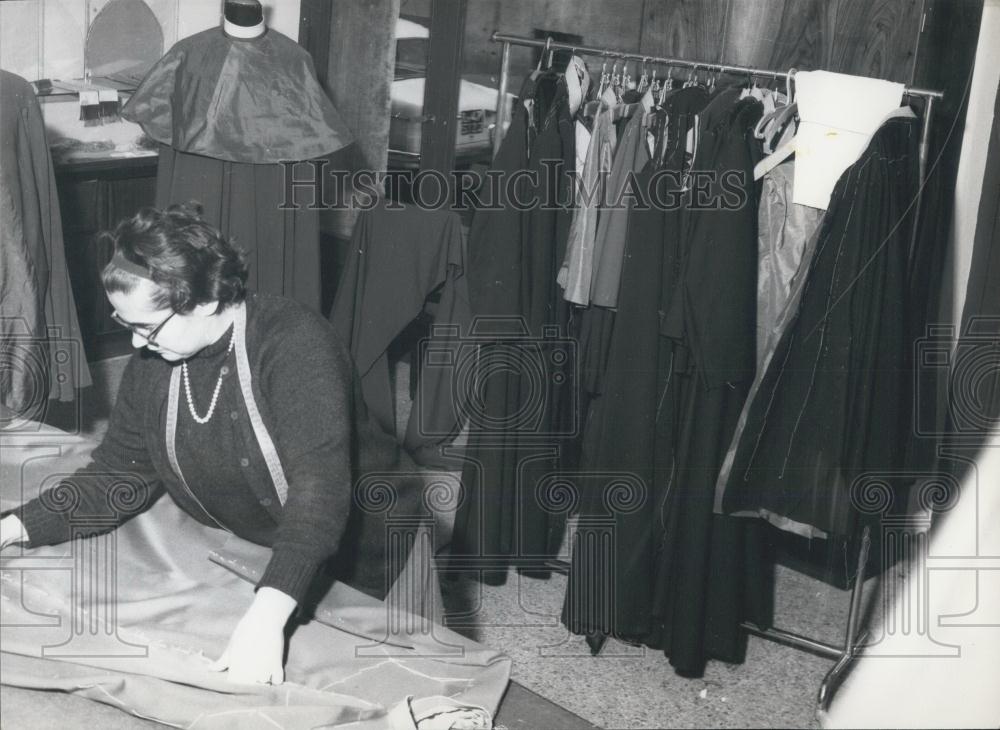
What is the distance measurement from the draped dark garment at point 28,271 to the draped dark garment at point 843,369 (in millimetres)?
1709

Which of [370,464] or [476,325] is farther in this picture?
[476,325]

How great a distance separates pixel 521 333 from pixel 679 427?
1.46ft

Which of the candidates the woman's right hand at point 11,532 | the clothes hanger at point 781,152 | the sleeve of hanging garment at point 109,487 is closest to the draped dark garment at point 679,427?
the clothes hanger at point 781,152

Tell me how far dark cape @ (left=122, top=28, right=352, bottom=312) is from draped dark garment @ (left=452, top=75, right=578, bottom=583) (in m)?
0.41

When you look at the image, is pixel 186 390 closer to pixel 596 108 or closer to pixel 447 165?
pixel 596 108

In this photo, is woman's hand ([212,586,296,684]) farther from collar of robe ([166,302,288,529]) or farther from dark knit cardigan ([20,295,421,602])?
collar of robe ([166,302,288,529])

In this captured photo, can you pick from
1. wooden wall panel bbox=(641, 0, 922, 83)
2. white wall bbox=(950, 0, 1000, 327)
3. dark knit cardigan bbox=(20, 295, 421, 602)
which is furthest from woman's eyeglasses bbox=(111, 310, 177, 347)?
wooden wall panel bbox=(641, 0, 922, 83)

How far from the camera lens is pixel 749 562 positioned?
8.99ft

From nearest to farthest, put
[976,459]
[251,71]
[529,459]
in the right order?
[976,459]
[251,71]
[529,459]

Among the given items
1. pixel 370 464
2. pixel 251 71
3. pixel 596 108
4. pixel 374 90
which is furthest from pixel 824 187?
pixel 374 90

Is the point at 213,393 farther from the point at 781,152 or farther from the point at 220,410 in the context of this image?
the point at 781,152

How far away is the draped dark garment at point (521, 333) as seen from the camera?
2.63 metres

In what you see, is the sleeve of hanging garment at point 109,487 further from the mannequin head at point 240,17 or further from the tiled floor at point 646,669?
the tiled floor at point 646,669

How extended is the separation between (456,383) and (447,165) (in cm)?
112
